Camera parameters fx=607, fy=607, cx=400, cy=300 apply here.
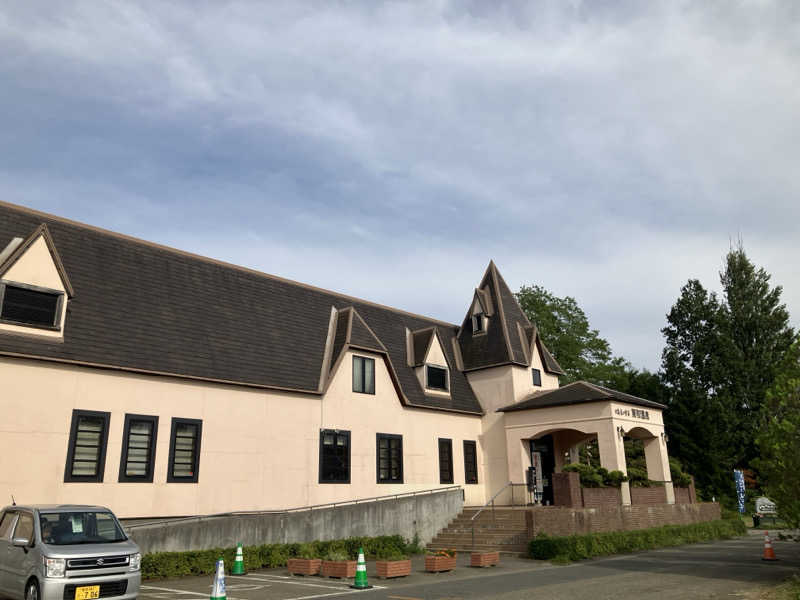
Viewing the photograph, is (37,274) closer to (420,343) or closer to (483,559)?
(483,559)

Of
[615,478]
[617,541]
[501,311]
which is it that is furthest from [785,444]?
[501,311]

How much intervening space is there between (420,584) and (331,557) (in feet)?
10.4

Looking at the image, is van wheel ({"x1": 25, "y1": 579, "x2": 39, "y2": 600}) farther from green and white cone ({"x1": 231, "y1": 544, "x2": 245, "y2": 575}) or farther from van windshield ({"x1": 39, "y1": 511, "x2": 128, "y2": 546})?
green and white cone ({"x1": 231, "y1": 544, "x2": 245, "y2": 575})

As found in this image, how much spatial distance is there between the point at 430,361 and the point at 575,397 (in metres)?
7.33

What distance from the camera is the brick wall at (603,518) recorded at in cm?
2277

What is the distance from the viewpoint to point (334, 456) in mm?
24516

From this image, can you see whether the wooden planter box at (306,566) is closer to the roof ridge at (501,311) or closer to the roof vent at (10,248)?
the roof vent at (10,248)

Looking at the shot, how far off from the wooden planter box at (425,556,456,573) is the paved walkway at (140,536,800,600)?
222mm

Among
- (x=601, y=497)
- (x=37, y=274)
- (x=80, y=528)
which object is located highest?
(x=37, y=274)

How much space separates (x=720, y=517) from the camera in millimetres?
32344

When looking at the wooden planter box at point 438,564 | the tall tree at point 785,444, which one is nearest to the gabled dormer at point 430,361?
the wooden planter box at point 438,564

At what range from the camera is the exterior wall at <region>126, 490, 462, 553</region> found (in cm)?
1777

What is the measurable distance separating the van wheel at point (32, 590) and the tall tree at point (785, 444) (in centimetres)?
1640

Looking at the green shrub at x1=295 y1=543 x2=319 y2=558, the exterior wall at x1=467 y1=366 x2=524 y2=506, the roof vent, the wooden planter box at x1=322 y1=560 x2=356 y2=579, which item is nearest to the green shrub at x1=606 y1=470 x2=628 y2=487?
the exterior wall at x1=467 y1=366 x2=524 y2=506
